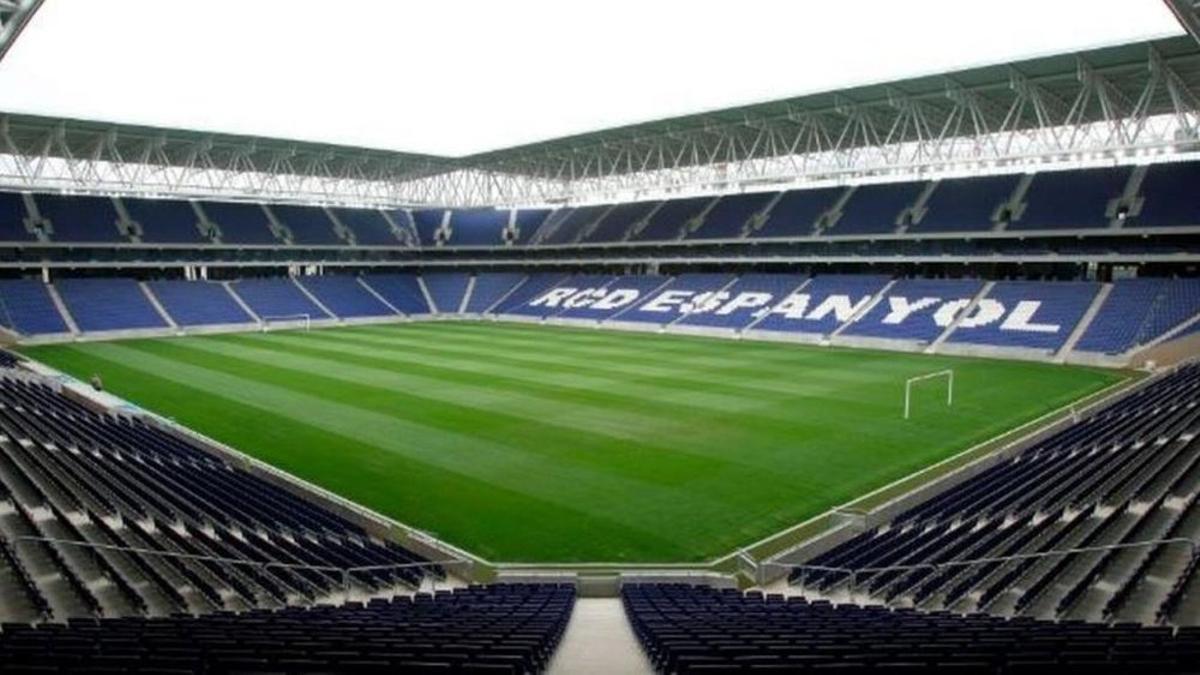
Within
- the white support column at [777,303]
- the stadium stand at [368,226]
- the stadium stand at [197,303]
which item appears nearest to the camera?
the white support column at [777,303]

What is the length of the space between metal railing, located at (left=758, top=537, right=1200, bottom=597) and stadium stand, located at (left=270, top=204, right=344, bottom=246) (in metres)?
56.8

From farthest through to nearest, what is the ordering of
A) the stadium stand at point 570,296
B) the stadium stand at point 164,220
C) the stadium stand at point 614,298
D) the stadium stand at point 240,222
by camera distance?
the stadium stand at point 240,222 → the stadium stand at point 570,296 → the stadium stand at point 614,298 → the stadium stand at point 164,220

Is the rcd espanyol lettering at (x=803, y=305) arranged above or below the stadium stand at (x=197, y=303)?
above

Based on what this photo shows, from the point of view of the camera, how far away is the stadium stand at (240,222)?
57312mm

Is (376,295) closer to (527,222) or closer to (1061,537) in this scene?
(527,222)

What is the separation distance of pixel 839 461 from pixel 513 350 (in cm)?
2367

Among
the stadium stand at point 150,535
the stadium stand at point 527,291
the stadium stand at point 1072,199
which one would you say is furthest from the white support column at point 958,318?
the stadium stand at point 527,291

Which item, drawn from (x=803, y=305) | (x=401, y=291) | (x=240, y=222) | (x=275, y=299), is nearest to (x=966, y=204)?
(x=803, y=305)

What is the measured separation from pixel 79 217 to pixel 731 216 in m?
44.6

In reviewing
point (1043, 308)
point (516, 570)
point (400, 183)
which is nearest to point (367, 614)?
point (516, 570)

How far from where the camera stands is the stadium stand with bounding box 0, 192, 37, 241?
154 ft

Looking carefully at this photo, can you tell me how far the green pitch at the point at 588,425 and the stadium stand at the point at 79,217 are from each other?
13271 mm

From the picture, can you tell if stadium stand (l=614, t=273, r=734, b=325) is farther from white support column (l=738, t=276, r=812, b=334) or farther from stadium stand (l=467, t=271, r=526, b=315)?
stadium stand (l=467, t=271, r=526, b=315)

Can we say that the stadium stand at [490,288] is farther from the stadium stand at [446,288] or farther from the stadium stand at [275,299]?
the stadium stand at [275,299]
